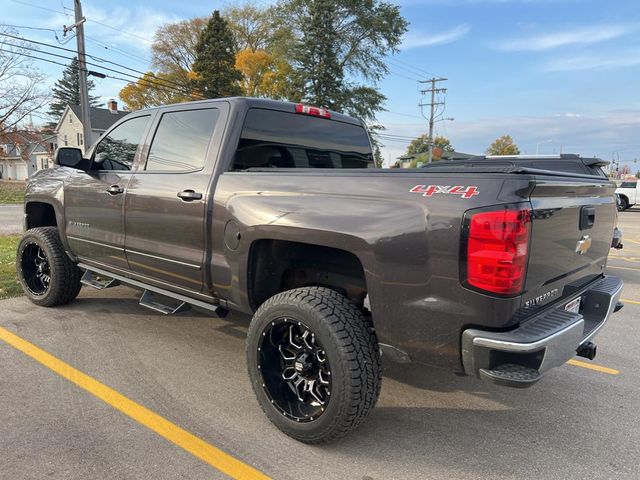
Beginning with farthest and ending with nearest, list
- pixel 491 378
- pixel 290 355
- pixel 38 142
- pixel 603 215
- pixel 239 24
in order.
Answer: pixel 239 24 < pixel 38 142 < pixel 603 215 < pixel 290 355 < pixel 491 378

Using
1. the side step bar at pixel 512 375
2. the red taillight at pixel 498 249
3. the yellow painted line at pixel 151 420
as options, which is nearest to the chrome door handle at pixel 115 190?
the yellow painted line at pixel 151 420

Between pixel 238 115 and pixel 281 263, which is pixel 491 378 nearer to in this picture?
pixel 281 263

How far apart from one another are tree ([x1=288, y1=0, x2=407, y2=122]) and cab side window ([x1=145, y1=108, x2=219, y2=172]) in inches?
1238

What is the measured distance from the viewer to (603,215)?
10.1ft

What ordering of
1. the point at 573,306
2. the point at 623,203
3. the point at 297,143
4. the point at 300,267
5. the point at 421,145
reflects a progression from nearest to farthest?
1. the point at 573,306
2. the point at 300,267
3. the point at 297,143
4. the point at 623,203
5. the point at 421,145

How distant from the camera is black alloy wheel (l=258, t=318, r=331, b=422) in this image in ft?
8.71

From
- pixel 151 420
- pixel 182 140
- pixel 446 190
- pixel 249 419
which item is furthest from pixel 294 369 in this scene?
pixel 182 140

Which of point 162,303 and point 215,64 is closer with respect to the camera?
point 162,303

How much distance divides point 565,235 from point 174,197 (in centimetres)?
256

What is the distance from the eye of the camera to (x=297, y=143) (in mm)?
3746

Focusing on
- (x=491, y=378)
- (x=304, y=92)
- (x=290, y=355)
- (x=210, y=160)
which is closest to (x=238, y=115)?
(x=210, y=160)

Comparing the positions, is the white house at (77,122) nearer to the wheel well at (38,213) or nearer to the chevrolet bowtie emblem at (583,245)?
the wheel well at (38,213)

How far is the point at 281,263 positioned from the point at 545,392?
2181 millimetres

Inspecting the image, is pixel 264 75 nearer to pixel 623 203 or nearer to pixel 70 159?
pixel 623 203
